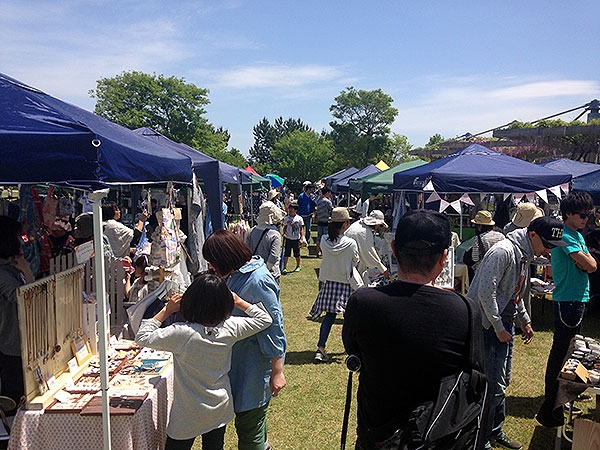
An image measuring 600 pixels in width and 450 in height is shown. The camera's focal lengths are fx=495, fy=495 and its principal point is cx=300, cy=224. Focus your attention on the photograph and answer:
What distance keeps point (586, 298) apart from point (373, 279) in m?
3.09

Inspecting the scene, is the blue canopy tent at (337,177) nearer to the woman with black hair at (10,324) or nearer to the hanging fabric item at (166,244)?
the hanging fabric item at (166,244)

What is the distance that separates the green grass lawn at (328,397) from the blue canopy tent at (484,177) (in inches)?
82.3

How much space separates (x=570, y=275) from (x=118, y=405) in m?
3.48

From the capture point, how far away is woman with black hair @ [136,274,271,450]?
2.52 m

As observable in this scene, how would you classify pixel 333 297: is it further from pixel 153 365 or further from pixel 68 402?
pixel 68 402

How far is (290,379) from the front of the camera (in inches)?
207

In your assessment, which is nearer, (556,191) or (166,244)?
(166,244)

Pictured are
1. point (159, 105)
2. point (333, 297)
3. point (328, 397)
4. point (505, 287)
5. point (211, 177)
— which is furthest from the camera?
point (159, 105)

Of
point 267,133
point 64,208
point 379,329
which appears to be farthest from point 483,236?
point 267,133

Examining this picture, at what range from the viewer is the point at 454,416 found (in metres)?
1.75

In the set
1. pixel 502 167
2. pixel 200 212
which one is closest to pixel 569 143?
pixel 502 167

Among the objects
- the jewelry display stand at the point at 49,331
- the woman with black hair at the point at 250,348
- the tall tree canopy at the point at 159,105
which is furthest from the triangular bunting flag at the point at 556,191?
the tall tree canopy at the point at 159,105

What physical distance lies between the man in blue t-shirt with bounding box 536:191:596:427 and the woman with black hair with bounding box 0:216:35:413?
3.81m

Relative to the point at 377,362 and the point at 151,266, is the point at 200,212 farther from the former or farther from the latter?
the point at 377,362
